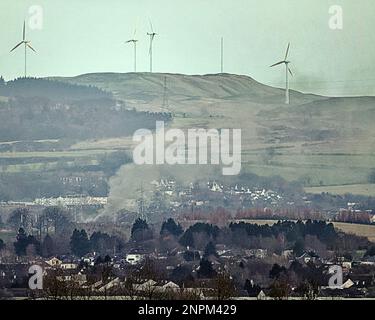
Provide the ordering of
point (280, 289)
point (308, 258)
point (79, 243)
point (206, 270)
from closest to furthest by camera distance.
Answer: point (280, 289) → point (206, 270) → point (308, 258) → point (79, 243)

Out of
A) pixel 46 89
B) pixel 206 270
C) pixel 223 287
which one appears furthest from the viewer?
pixel 46 89

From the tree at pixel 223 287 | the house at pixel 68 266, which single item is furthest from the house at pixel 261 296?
the house at pixel 68 266

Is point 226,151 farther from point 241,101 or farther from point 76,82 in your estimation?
point 76,82

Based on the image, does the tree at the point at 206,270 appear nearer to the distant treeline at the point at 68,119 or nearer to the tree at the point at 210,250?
the tree at the point at 210,250

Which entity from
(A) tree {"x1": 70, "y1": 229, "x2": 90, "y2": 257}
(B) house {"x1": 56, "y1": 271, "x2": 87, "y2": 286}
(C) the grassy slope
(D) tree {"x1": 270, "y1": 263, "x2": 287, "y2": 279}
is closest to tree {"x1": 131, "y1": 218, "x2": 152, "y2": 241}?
(A) tree {"x1": 70, "y1": 229, "x2": 90, "y2": 257}

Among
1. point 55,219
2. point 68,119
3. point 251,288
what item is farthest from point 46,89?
point 251,288

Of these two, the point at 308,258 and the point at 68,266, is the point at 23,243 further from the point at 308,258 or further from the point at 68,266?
the point at 308,258
